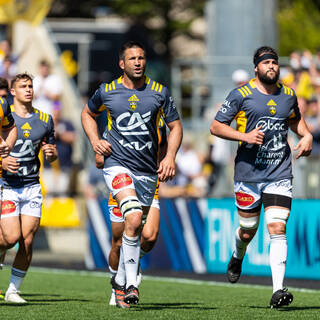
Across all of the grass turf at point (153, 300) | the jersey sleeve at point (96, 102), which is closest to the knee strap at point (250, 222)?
the grass turf at point (153, 300)

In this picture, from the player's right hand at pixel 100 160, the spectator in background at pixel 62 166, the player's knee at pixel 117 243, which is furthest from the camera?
the spectator in background at pixel 62 166

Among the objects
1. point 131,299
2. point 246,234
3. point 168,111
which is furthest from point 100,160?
point 246,234

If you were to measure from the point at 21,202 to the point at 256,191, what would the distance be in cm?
246

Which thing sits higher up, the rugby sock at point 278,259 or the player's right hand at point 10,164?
the player's right hand at point 10,164

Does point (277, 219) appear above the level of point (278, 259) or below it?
above

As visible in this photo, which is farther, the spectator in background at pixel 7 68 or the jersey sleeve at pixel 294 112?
the spectator in background at pixel 7 68

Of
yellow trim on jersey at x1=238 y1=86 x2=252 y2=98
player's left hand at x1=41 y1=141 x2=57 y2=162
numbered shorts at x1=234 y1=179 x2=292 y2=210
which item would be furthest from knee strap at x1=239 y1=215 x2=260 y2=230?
player's left hand at x1=41 y1=141 x2=57 y2=162

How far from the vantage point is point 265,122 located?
10.7 meters

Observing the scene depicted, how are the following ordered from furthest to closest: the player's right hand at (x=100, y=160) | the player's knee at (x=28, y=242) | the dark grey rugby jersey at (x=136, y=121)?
the player's knee at (x=28, y=242) → the player's right hand at (x=100, y=160) → the dark grey rugby jersey at (x=136, y=121)

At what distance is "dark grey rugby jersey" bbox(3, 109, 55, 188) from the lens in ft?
37.0

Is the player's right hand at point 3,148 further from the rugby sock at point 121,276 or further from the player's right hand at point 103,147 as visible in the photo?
the rugby sock at point 121,276

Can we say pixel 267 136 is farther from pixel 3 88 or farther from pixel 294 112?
pixel 3 88

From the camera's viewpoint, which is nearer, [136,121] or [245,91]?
[136,121]

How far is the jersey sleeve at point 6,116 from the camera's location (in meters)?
10.5
